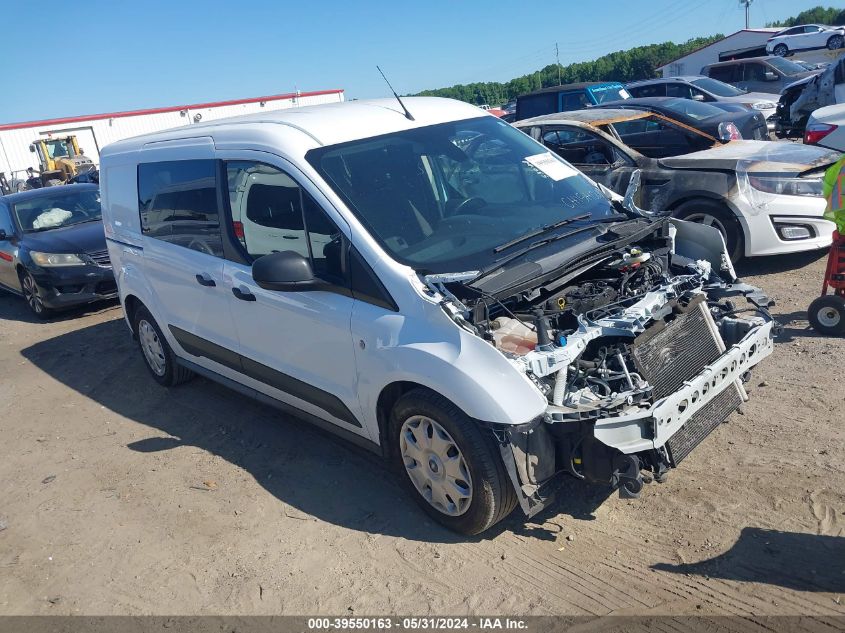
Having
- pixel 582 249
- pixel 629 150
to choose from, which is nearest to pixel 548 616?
pixel 582 249

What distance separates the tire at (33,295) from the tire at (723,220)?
821cm

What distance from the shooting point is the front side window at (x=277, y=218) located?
12.6ft

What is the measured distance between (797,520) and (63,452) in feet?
16.5

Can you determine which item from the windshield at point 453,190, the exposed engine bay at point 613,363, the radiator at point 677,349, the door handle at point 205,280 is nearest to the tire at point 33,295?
the door handle at point 205,280

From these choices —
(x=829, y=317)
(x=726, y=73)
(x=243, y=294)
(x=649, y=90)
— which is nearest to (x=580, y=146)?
(x=829, y=317)

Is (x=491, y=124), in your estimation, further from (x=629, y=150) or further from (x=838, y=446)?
(x=629, y=150)

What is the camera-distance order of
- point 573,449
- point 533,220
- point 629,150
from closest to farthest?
point 573,449, point 533,220, point 629,150

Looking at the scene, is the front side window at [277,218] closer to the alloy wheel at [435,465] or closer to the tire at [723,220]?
the alloy wheel at [435,465]

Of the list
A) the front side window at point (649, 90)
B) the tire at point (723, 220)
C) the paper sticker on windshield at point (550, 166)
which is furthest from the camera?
the front side window at point (649, 90)

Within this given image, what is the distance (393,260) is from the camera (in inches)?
142

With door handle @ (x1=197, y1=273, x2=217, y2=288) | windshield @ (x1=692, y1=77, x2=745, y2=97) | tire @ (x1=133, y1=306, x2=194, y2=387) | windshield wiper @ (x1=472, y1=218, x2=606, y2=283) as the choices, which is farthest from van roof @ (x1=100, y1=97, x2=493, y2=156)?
windshield @ (x1=692, y1=77, x2=745, y2=97)

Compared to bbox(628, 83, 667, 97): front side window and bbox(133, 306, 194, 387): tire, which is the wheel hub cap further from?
bbox(628, 83, 667, 97): front side window

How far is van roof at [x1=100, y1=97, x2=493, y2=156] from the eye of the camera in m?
4.15

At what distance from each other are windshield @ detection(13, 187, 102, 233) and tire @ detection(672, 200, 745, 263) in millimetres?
8118
